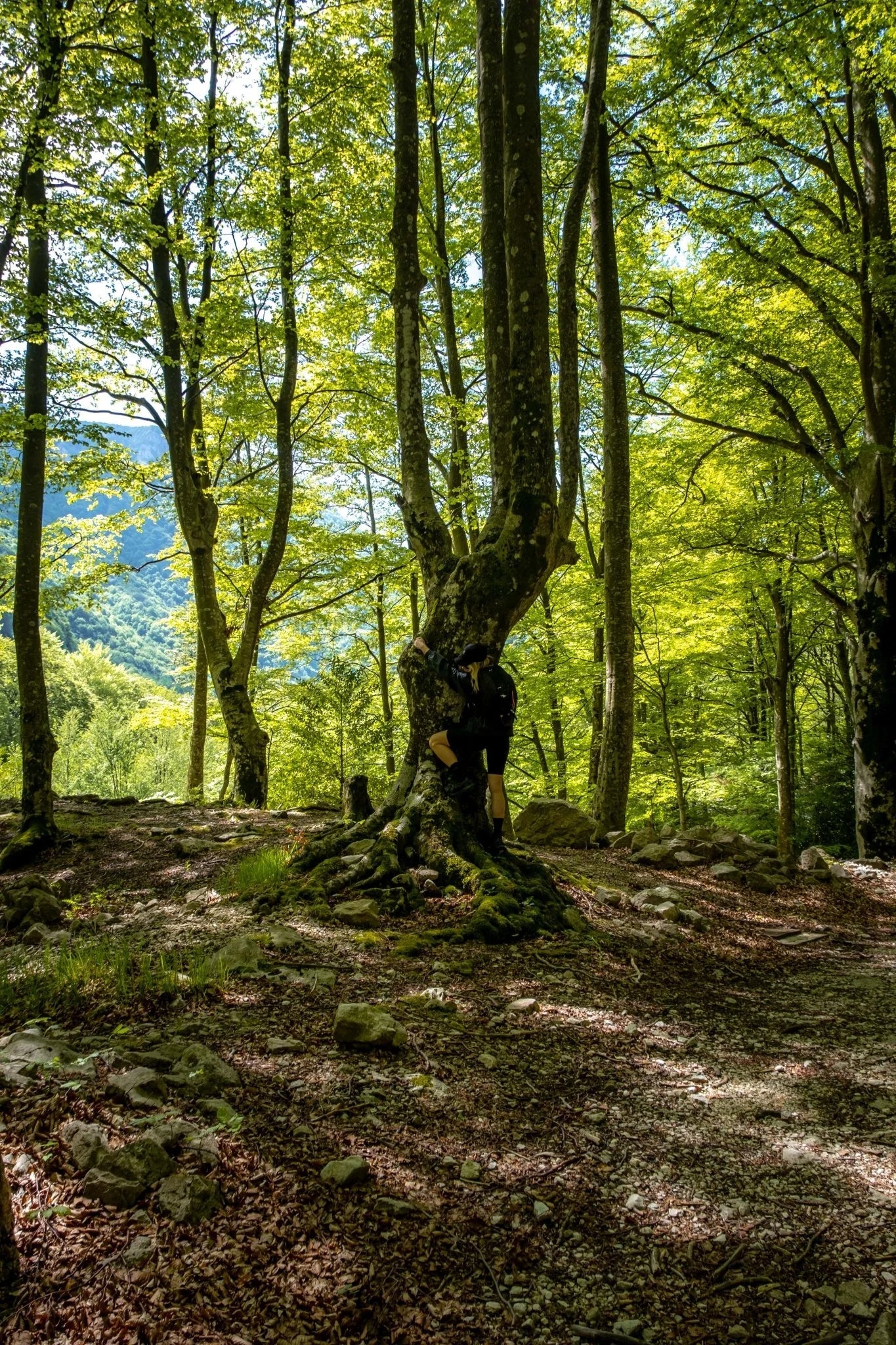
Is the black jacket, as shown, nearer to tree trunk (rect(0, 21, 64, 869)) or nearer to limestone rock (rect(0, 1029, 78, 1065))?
limestone rock (rect(0, 1029, 78, 1065))

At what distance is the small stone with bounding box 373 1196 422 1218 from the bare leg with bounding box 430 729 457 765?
3.86m

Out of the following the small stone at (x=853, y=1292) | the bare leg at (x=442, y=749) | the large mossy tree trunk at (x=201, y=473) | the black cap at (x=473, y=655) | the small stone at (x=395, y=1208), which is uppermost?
the large mossy tree trunk at (x=201, y=473)

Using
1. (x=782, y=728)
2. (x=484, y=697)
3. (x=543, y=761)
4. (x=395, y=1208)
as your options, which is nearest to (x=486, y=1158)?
(x=395, y=1208)

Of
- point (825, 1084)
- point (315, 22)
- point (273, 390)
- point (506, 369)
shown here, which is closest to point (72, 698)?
point (273, 390)

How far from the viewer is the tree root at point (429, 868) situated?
4.94m

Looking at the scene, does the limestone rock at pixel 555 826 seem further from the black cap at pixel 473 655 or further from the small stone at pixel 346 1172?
the small stone at pixel 346 1172

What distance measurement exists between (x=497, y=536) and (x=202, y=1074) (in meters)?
4.51

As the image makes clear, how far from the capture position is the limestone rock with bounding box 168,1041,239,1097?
252 centimetres

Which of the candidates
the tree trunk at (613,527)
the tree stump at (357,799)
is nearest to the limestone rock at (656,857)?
the tree trunk at (613,527)

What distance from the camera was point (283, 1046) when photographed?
3.02m

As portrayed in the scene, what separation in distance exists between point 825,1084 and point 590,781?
11.8m

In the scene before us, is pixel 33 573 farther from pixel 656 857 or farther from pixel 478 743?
pixel 656 857

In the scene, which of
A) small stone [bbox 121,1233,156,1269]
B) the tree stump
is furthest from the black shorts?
small stone [bbox 121,1233,156,1269]

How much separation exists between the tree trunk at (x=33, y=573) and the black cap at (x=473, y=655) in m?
5.07
